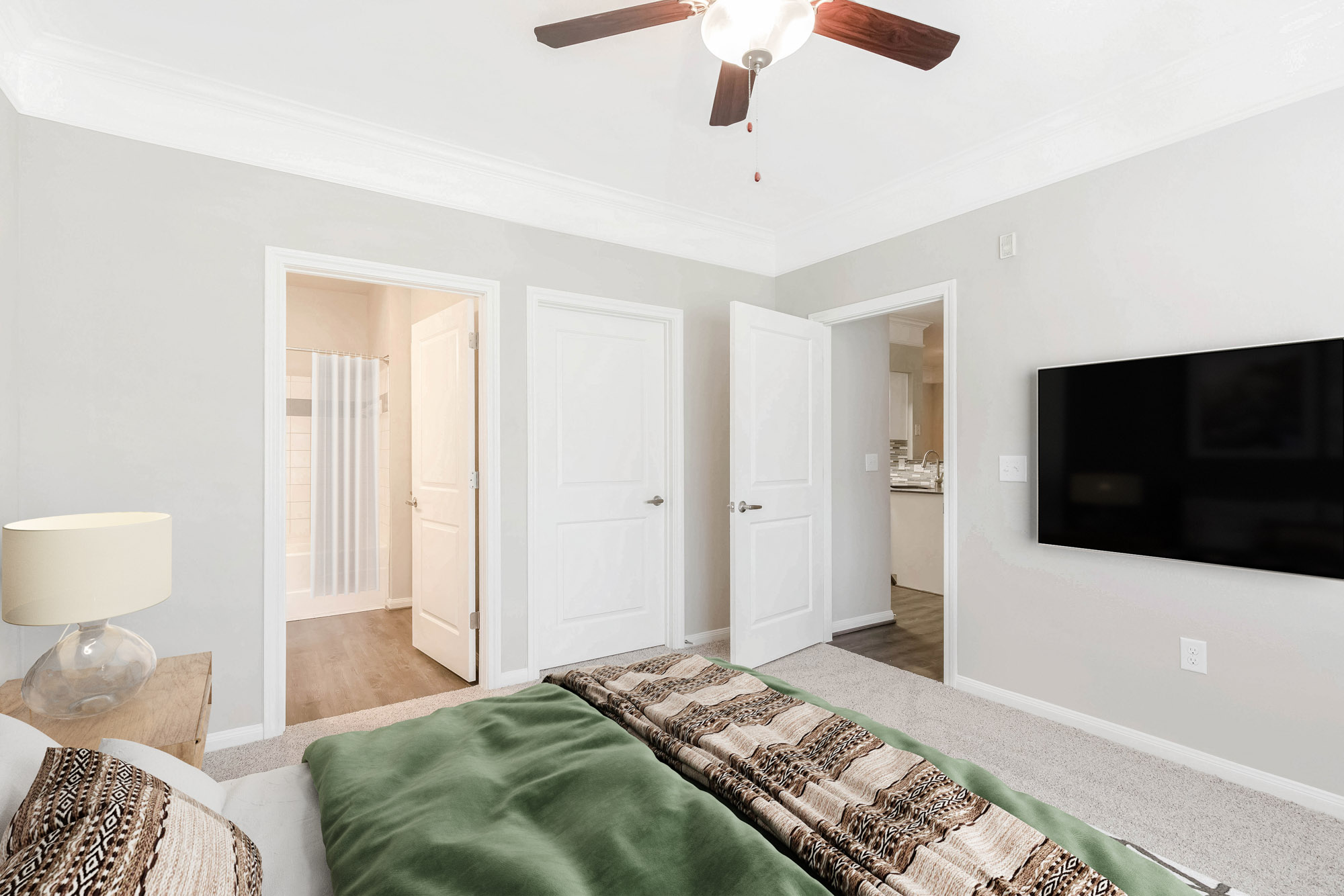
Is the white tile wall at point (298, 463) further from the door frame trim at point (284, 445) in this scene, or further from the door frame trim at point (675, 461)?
the door frame trim at point (675, 461)

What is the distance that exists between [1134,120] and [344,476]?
475cm

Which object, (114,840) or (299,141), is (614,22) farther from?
(114,840)

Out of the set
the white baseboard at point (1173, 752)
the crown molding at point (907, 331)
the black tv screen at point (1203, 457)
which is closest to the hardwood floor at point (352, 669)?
the white baseboard at point (1173, 752)

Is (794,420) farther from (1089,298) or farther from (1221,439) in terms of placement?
(1221,439)

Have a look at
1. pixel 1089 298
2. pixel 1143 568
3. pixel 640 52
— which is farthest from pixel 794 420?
pixel 640 52

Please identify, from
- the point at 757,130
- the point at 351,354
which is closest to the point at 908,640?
the point at 757,130

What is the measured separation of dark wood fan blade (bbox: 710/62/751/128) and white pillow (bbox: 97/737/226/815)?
6.78 feet

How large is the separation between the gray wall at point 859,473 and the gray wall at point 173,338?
2.52 m

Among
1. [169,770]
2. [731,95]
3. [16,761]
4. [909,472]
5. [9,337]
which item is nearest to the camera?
[16,761]

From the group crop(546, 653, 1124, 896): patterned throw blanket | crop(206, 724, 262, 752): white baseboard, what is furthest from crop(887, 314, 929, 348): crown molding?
crop(206, 724, 262, 752): white baseboard

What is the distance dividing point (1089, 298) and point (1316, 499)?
1.04m

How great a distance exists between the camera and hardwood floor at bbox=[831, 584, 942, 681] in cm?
370

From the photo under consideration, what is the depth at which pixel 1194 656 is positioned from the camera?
8.13ft

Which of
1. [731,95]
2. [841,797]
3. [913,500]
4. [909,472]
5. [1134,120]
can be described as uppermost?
[1134,120]
